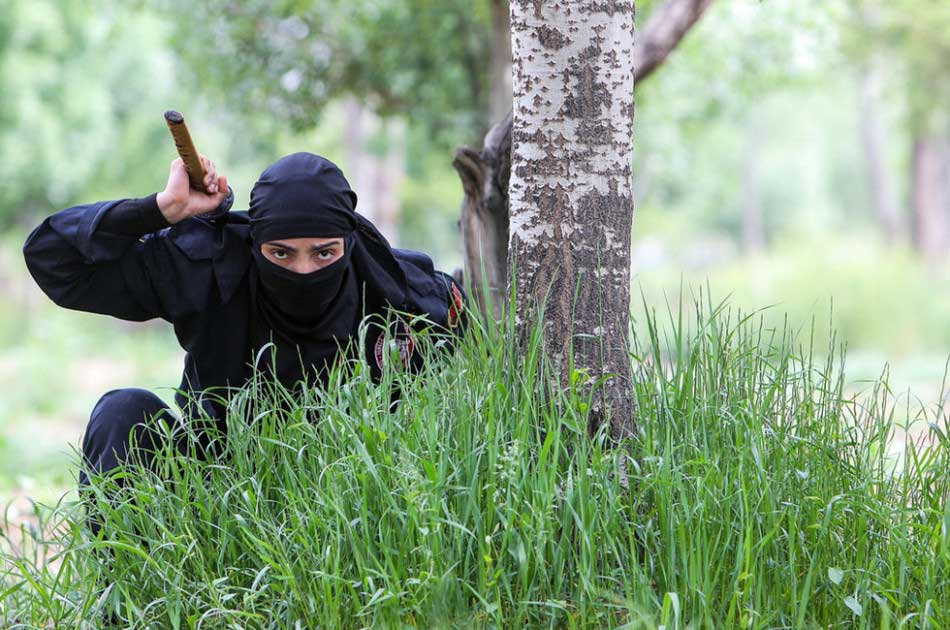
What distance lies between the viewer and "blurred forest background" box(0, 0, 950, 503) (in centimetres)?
1077

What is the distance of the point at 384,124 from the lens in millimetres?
15766

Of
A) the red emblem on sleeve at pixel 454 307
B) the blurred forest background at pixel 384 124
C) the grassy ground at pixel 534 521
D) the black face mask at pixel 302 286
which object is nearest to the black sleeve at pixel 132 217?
the black face mask at pixel 302 286

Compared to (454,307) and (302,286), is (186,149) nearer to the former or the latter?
(302,286)

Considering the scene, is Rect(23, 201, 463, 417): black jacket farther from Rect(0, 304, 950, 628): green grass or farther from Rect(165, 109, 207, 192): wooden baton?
Rect(0, 304, 950, 628): green grass

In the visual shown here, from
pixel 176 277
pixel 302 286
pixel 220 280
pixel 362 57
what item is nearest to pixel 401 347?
pixel 302 286

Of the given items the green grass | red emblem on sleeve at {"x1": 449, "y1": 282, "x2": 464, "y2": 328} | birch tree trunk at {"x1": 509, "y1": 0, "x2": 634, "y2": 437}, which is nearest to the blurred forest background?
birch tree trunk at {"x1": 509, "y1": 0, "x2": 634, "y2": 437}

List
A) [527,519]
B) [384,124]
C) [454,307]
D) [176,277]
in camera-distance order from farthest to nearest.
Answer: [384,124] < [454,307] < [176,277] < [527,519]

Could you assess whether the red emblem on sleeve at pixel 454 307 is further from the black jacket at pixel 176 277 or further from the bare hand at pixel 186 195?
the bare hand at pixel 186 195

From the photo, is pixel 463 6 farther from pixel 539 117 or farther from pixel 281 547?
pixel 281 547

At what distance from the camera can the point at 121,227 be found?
10.4 feet

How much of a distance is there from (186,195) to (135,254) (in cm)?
28

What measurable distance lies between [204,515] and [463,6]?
858 cm

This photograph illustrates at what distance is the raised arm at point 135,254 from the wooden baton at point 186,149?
3 cm

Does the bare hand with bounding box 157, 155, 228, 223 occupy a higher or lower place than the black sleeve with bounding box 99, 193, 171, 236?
higher
